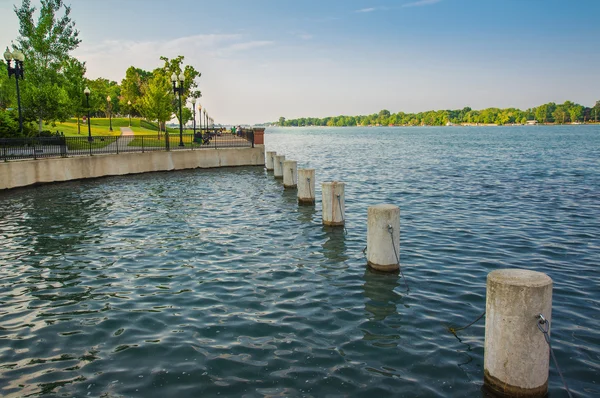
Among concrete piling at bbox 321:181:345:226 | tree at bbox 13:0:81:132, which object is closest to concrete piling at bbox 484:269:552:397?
concrete piling at bbox 321:181:345:226

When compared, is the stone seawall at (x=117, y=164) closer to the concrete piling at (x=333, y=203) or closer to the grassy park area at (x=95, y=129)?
the concrete piling at (x=333, y=203)

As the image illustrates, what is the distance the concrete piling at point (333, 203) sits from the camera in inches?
569

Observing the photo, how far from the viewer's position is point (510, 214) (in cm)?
1811

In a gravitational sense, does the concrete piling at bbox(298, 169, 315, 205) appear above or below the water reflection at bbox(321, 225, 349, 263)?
above

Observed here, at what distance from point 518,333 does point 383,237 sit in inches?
193

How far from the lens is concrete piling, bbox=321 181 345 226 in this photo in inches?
569

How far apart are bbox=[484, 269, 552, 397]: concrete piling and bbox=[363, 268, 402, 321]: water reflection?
274 centimetres

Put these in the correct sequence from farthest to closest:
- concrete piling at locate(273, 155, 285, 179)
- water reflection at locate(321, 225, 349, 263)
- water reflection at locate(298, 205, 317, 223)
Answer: concrete piling at locate(273, 155, 285, 179)
water reflection at locate(298, 205, 317, 223)
water reflection at locate(321, 225, 349, 263)

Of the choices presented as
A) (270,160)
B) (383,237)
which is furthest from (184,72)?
(383,237)

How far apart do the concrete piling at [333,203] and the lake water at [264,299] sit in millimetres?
527

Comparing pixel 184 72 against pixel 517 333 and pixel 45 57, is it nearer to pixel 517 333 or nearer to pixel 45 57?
pixel 45 57

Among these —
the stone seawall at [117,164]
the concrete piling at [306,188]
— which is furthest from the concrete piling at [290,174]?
the stone seawall at [117,164]

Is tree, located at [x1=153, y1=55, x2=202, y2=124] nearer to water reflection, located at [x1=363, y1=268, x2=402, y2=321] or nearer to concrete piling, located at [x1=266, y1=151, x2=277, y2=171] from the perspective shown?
concrete piling, located at [x1=266, y1=151, x2=277, y2=171]

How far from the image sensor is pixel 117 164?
97.8ft
